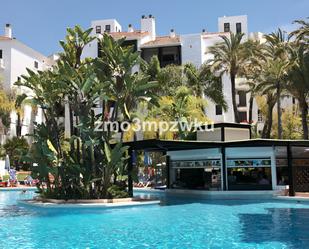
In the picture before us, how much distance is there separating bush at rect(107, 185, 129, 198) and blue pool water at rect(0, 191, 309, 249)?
170 centimetres

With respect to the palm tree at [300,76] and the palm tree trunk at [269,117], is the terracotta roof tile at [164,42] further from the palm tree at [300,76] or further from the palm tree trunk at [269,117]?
the palm tree at [300,76]

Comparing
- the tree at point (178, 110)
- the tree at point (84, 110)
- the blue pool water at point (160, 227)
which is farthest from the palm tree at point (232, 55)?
the blue pool water at point (160, 227)

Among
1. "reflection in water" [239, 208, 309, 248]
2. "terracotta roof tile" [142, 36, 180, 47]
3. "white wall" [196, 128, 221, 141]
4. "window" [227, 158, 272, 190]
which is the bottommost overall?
"reflection in water" [239, 208, 309, 248]

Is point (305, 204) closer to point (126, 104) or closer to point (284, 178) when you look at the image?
point (284, 178)

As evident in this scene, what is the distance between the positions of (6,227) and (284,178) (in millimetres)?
18536

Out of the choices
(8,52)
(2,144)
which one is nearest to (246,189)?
(2,144)

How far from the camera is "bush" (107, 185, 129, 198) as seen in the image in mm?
21866

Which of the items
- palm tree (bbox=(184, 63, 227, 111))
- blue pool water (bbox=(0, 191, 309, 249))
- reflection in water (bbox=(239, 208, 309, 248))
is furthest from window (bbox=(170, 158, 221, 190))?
palm tree (bbox=(184, 63, 227, 111))

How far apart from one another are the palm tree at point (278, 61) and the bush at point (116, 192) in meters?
19.5

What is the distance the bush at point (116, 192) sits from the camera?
71.7ft

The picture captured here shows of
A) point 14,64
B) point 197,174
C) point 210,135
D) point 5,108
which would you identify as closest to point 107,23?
point 14,64

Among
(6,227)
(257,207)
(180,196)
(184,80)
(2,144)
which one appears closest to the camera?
(6,227)

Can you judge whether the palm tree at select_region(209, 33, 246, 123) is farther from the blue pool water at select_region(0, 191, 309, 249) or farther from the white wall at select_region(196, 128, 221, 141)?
the blue pool water at select_region(0, 191, 309, 249)

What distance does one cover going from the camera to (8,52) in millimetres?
54219
